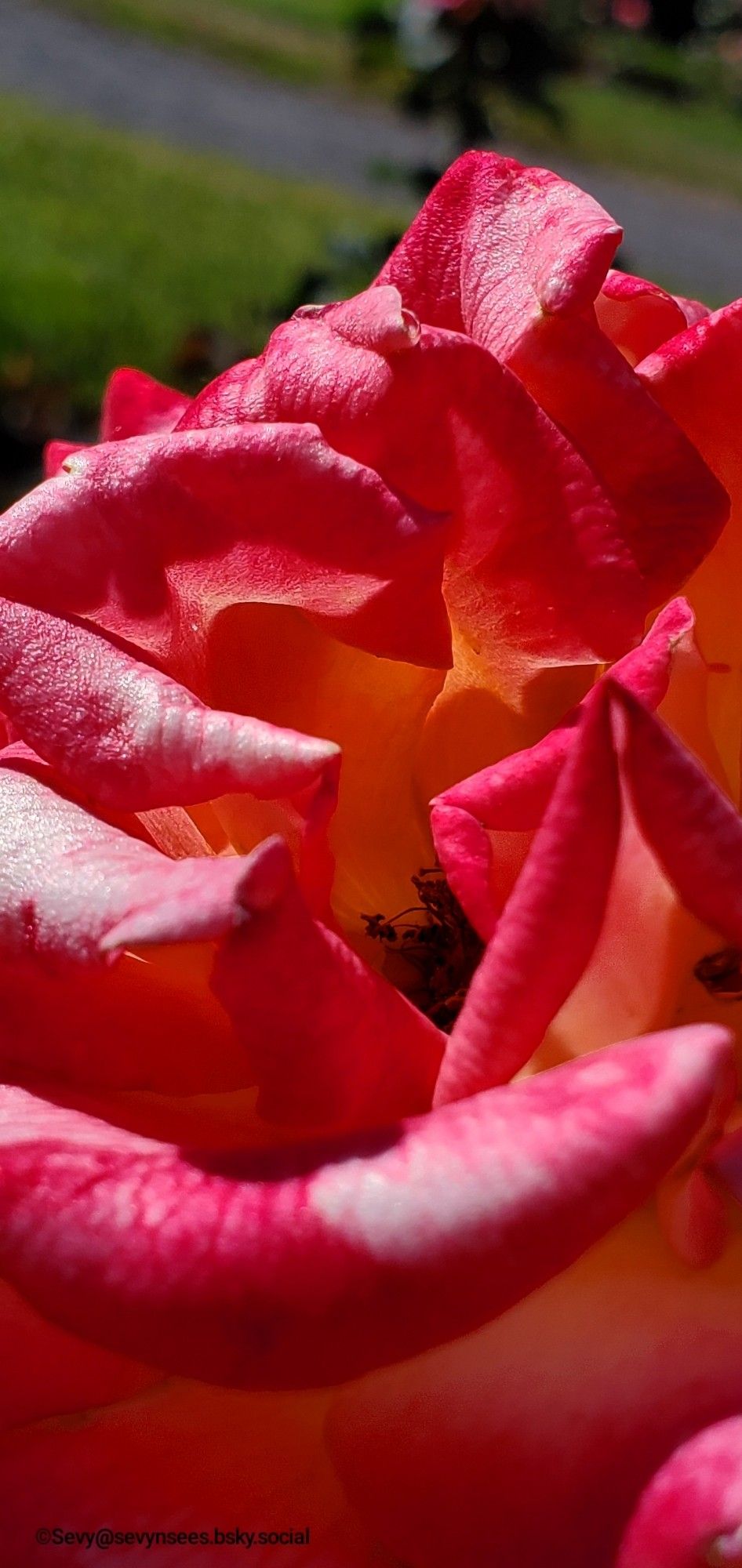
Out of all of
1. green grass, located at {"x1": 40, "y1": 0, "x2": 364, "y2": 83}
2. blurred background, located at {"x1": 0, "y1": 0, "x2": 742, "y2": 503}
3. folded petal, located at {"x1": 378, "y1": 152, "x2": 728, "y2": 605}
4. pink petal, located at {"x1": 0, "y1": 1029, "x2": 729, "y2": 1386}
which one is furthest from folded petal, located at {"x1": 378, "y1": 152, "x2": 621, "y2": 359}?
green grass, located at {"x1": 40, "y1": 0, "x2": 364, "y2": 83}

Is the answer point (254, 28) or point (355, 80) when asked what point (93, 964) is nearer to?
point (355, 80)

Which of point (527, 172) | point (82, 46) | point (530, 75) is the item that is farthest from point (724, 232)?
point (527, 172)

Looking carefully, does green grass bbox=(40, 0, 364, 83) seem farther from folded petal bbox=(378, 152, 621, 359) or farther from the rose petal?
the rose petal

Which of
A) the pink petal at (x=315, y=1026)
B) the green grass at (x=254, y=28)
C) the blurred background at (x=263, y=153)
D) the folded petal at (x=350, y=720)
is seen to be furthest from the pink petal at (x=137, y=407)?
the green grass at (x=254, y=28)

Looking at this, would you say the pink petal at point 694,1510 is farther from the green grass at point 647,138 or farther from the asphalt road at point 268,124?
the green grass at point 647,138

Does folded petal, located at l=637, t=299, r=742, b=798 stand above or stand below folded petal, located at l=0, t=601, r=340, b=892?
above
